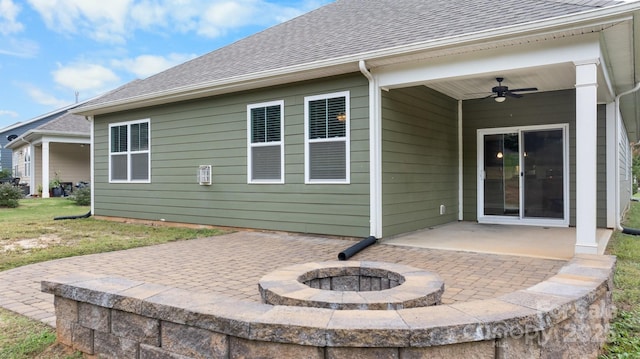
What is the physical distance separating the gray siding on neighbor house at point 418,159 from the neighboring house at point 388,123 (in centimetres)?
3

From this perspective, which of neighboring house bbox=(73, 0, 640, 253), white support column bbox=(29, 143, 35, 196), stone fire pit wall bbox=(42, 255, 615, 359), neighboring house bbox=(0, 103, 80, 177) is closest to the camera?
stone fire pit wall bbox=(42, 255, 615, 359)

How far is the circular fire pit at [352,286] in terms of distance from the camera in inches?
87.4

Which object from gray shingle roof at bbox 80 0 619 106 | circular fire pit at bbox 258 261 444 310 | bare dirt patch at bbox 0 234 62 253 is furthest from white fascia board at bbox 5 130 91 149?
circular fire pit at bbox 258 261 444 310

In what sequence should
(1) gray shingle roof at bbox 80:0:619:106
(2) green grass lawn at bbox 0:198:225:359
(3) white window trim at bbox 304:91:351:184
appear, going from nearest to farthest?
(2) green grass lawn at bbox 0:198:225:359 → (1) gray shingle roof at bbox 80:0:619:106 → (3) white window trim at bbox 304:91:351:184

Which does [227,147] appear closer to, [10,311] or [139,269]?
[139,269]

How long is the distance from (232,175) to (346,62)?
115 inches

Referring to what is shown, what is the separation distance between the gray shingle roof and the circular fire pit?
3200 millimetres

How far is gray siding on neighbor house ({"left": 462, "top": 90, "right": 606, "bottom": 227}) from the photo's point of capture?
691cm

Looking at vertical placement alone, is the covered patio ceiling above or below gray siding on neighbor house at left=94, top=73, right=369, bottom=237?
above

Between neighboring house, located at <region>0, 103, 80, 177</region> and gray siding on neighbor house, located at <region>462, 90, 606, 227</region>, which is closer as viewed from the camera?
gray siding on neighbor house, located at <region>462, 90, 606, 227</region>

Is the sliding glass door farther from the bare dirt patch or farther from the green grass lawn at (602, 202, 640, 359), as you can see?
the bare dirt patch

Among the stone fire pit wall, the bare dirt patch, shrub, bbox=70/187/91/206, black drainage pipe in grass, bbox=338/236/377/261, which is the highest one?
shrub, bbox=70/187/91/206

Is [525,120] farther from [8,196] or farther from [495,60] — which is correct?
[8,196]

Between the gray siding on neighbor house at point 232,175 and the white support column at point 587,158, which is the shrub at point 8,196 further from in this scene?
the white support column at point 587,158
